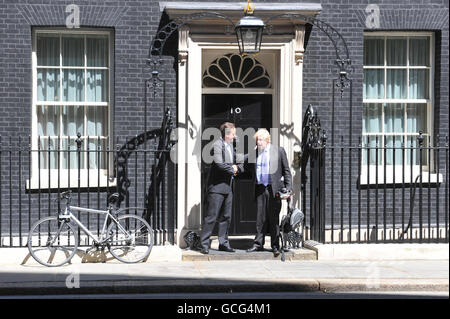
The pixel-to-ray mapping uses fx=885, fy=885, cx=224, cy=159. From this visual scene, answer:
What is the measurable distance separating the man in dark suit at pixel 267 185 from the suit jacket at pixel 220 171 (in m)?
0.38

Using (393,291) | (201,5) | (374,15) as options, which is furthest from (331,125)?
(393,291)

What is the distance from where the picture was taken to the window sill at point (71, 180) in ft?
42.1

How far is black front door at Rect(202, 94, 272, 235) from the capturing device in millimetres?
13438

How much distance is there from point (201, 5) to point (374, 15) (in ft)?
8.77

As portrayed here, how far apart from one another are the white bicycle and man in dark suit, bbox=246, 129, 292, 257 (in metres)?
1.54

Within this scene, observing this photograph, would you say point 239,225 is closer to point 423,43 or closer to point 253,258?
point 253,258

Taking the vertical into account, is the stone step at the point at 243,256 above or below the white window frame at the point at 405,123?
below

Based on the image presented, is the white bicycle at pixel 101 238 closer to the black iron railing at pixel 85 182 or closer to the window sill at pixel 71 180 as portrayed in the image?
the black iron railing at pixel 85 182

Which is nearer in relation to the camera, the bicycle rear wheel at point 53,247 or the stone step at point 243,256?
the bicycle rear wheel at point 53,247

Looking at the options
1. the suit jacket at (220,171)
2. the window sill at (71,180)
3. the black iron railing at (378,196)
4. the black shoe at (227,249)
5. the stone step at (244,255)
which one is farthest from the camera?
the black iron railing at (378,196)

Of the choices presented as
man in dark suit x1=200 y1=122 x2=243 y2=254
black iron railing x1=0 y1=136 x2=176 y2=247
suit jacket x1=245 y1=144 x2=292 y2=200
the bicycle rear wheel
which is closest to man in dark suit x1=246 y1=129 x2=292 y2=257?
suit jacket x1=245 y1=144 x2=292 y2=200

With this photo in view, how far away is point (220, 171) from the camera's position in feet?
40.4

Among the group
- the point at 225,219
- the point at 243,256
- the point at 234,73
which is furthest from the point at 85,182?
the point at 234,73

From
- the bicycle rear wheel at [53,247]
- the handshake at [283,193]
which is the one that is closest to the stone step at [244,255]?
the handshake at [283,193]
